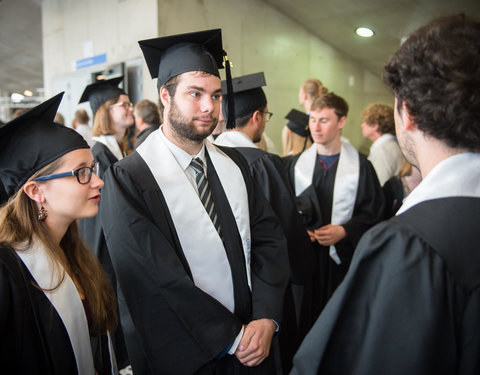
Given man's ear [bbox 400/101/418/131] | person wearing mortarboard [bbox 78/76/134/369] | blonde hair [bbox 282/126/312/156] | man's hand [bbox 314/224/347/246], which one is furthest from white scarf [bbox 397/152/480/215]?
blonde hair [bbox 282/126/312/156]

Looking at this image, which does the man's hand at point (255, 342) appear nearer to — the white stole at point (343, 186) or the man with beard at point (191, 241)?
the man with beard at point (191, 241)

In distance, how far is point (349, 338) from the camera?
96cm

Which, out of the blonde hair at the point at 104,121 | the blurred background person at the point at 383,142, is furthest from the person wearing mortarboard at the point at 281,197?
the blurred background person at the point at 383,142

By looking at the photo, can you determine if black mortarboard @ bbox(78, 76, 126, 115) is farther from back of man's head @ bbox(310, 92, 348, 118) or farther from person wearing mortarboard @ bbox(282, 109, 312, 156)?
back of man's head @ bbox(310, 92, 348, 118)

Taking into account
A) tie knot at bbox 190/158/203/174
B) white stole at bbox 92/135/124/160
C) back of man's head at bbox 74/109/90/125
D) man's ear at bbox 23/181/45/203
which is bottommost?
man's ear at bbox 23/181/45/203

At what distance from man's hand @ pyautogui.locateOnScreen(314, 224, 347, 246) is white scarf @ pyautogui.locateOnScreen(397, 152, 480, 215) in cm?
202

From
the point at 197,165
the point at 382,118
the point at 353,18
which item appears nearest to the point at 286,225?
the point at 197,165

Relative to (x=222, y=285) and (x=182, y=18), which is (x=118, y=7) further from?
(x=222, y=285)

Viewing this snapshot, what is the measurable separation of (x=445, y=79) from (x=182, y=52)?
129cm

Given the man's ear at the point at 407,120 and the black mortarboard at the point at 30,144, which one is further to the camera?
the black mortarboard at the point at 30,144

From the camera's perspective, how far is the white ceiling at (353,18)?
527 cm

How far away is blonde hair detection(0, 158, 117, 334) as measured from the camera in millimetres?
1357

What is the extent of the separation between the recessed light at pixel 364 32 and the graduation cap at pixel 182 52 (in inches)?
206

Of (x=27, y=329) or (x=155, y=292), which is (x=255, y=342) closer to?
(x=155, y=292)
